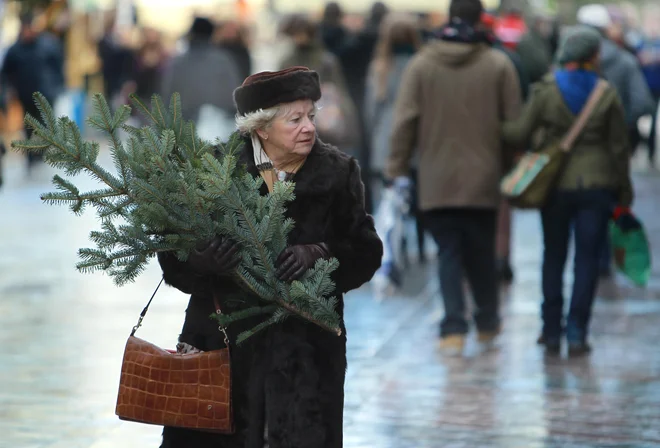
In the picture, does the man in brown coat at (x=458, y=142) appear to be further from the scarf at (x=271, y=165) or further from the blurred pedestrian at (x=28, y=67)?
the blurred pedestrian at (x=28, y=67)

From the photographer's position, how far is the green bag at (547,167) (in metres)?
8.59

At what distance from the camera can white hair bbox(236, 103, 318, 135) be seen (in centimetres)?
475

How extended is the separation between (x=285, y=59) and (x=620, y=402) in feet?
19.8

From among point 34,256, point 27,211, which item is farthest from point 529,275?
point 27,211

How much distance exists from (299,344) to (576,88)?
14.0ft

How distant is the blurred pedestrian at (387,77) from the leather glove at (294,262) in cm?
740

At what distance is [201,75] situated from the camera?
604 inches

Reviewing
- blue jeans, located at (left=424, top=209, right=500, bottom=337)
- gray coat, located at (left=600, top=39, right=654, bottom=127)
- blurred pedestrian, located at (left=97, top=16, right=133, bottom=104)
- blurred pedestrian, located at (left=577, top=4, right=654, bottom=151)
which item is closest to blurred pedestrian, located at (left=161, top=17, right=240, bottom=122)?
blurred pedestrian, located at (left=577, top=4, right=654, bottom=151)

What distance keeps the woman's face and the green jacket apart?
4.11 meters

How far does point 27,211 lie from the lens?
17266 mm

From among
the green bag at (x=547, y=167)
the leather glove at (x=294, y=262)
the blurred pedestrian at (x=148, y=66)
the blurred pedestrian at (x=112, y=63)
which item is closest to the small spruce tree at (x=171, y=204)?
the leather glove at (x=294, y=262)

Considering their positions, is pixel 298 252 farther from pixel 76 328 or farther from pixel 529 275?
pixel 529 275

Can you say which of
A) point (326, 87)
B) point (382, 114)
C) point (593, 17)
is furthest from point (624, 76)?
point (326, 87)

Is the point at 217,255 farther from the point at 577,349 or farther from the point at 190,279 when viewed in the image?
the point at 577,349
